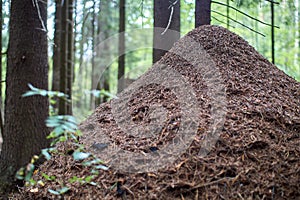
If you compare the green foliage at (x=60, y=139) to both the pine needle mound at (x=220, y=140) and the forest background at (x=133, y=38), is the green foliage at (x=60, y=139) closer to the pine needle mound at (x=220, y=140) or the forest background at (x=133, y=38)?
the pine needle mound at (x=220, y=140)

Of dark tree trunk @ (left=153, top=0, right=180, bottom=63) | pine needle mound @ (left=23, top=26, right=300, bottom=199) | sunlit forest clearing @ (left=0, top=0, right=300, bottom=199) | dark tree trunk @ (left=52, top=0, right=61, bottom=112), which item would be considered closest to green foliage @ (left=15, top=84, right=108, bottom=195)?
sunlit forest clearing @ (left=0, top=0, right=300, bottom=199)

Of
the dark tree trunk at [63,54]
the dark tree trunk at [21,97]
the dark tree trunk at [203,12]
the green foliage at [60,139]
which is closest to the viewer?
the green foliage at [60,139]

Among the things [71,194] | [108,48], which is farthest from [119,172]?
[108,48]

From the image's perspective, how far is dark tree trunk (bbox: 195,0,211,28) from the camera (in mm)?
5078

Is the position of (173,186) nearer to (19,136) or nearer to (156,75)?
(156,75)

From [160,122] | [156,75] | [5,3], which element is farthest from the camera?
[5,3]

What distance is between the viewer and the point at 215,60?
4.04 meters

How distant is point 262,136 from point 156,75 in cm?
171

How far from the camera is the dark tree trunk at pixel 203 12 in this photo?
16.7 feet

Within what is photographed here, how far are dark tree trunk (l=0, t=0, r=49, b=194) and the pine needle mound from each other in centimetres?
89

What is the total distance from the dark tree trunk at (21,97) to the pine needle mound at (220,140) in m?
0.89

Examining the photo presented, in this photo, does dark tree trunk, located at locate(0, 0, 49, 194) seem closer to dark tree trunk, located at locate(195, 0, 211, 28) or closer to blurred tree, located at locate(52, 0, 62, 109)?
dark tree trunk, located at locate(195, 0, 211, 28)

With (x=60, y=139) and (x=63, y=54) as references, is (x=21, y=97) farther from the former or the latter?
(x=63, y=54)

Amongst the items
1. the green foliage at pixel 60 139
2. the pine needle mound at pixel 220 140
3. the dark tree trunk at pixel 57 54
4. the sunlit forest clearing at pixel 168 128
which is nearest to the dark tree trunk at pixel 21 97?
the sunlit forest clearing at pixel 168 128
